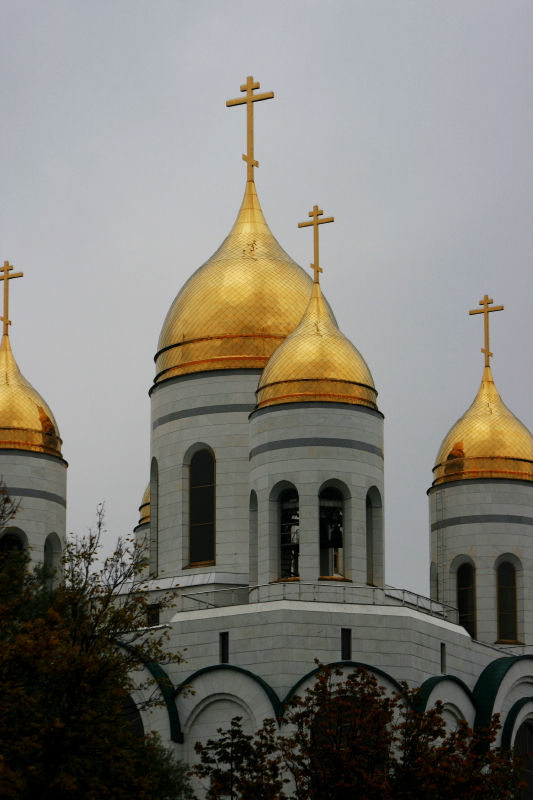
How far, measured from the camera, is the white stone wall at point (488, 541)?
142 ft

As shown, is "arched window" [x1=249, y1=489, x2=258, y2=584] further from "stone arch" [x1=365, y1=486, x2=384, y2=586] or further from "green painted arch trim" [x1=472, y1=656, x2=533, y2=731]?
"green painted arch trim" [x1=472, y1=656, x2=533, y2=731]

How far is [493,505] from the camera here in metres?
43.9

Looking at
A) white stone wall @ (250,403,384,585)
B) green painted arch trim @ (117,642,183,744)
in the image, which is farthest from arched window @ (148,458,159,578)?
green painted arch trim @ (117,642,183,744)

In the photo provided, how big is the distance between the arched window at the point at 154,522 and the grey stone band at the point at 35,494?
2.54 metres

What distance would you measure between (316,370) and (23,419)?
8467 mm

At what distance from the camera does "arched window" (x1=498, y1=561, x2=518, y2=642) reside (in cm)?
4334

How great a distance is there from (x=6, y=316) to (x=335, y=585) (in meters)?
12.8

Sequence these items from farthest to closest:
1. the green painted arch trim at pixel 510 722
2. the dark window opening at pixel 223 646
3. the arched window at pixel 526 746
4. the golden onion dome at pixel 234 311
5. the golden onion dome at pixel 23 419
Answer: the golden onion dome at pixel 23 419 → the golden onion dome at pixel 234 311 → the arched window at pixel 526 746 → the green painted arch trim at pixel 510 722 → the dark window opening at pixel 223 646

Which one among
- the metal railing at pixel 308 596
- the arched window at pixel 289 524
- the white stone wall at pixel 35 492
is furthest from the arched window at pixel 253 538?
the white stone wall at pixel 35 492

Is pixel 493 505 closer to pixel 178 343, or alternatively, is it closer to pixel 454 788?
pixel 178 343

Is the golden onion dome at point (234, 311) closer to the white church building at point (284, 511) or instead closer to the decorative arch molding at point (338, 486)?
the white church building at point (284, 511)

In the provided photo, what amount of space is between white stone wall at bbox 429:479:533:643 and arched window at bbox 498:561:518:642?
20 cm

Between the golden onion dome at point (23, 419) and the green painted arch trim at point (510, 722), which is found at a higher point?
the golden onion dome at point (23, 419)

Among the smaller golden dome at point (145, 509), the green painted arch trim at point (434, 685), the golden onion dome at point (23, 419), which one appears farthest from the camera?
the smaller golden dome at point (145, 509)
